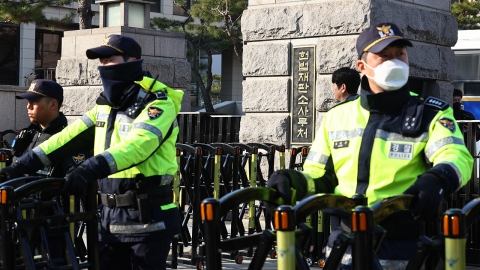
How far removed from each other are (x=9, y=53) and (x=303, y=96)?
29513 millimetres

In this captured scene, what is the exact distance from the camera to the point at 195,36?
41.5 meters

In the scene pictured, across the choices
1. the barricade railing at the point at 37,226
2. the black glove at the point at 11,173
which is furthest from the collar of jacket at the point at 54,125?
the barricade railing at the point at 37,226

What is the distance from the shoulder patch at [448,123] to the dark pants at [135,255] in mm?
2029

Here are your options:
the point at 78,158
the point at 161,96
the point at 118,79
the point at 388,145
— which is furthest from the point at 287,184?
the point at 78,158

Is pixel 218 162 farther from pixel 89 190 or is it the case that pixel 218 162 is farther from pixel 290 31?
pixel 89 190

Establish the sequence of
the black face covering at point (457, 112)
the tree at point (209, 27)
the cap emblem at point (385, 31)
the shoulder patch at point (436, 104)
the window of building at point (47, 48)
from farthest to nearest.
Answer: the window of building at point (47, 48) < the tree at point (209, 27) < the black face covering at point (457, 112) < the cap emblem at point (385, 31) < the shoulder patch at point (436, 104)

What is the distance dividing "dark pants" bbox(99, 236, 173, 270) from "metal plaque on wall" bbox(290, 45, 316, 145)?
6045mm

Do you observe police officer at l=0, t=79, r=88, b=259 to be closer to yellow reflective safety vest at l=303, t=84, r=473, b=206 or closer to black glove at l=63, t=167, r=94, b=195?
black glove at l=63, t=167, r=94, b=195

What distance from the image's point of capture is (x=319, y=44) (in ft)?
36.4

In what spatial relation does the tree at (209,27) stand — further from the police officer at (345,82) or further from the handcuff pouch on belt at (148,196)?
the handcuff pouch on belt at (148,196)

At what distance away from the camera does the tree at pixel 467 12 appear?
33.2 meters

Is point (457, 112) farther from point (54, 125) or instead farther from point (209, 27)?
point (209, 27)

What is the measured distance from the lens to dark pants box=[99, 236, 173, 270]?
512cm

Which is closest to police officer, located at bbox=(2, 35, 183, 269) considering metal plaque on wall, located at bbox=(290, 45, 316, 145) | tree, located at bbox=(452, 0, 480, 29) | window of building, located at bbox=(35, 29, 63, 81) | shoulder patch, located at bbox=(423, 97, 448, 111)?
shoulder patch, located at bbox=(423, 97, 448, 111)
